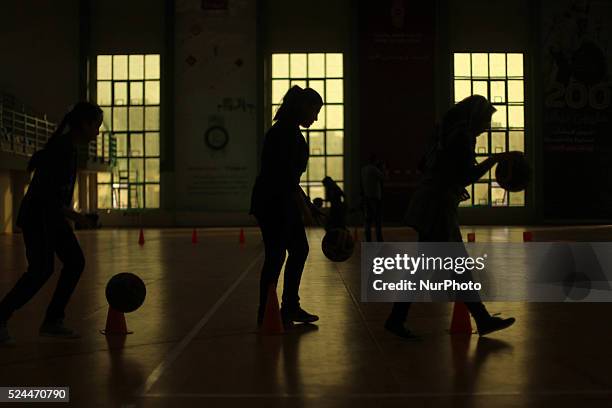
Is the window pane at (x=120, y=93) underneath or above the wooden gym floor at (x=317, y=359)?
above

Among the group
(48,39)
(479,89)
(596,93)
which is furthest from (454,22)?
(48,39)

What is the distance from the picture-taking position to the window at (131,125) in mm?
37188

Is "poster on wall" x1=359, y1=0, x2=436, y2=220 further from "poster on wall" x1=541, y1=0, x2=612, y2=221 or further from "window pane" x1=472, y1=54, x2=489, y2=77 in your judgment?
"poster on wall" x1=541, y1=0, x2=612, y2=221

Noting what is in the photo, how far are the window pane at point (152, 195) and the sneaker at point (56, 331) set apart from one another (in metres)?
31.7

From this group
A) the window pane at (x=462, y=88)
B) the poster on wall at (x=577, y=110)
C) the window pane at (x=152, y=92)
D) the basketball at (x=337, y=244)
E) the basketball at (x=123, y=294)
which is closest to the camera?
the basketball at (x=123, y=294)

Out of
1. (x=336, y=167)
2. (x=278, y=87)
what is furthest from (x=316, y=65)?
(x=336, y=167)

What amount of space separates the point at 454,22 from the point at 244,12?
10.1m

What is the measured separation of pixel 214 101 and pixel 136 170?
16.9 ft

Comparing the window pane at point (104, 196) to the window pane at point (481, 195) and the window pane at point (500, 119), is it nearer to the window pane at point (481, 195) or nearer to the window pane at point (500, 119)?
the window pane at point (481, 195)

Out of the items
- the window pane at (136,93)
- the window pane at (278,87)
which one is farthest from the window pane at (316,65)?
the window pane at (136,93)

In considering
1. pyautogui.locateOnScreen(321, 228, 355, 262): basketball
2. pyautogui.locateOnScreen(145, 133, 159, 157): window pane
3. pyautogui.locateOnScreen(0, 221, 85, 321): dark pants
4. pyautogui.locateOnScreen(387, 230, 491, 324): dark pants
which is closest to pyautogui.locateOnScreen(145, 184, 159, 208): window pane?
pyautogui.locateOnScreen(145, 133, 159, 157): window pane

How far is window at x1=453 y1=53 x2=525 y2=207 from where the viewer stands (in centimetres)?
3691

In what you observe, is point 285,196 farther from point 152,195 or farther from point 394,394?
point 152,195

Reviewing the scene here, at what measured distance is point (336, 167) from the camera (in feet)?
121
